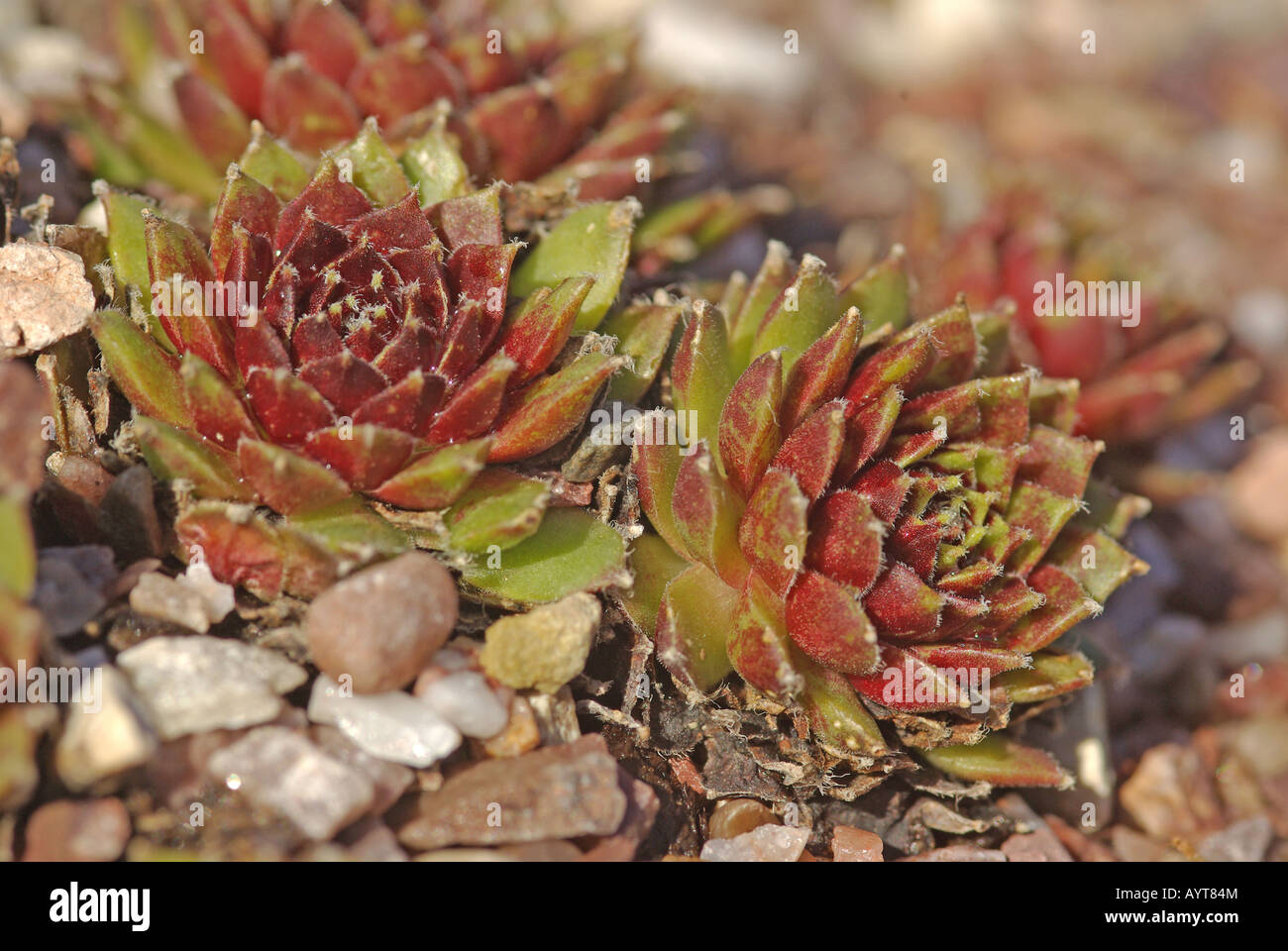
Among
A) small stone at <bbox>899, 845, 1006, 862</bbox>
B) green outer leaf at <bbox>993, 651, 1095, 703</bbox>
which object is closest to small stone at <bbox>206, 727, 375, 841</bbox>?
small stone at <bbox>899, 845, 1006, 862</bbox>

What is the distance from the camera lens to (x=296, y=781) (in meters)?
1.95

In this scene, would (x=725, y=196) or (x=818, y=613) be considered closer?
(x=818, y=613)

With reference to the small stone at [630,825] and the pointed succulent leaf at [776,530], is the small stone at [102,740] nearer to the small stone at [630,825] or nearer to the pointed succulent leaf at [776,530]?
the small stone at [630,825]

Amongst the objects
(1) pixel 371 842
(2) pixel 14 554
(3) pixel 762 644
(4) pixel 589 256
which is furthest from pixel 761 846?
(2) pixel 14 554

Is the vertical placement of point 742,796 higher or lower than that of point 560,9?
lower

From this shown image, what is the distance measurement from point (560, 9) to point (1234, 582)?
126 inches

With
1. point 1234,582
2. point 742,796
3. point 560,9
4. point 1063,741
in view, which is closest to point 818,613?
point 742,796

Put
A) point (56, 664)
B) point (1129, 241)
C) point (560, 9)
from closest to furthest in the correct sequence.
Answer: point (56, 664) < point (560, 9) < point (1129, 241)

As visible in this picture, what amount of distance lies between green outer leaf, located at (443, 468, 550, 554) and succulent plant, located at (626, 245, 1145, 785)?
11.2 inches

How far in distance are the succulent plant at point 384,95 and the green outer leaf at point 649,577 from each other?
3.54 ft

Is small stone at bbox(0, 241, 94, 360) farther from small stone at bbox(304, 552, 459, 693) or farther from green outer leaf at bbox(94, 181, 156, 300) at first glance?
small stone at bbox(304, 552, 459, 693)

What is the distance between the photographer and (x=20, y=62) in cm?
366

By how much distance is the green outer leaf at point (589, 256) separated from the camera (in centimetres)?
251
